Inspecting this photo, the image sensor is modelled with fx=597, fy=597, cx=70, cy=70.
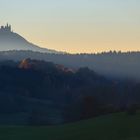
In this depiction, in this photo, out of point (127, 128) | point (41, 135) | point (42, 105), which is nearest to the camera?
point (127, 128)

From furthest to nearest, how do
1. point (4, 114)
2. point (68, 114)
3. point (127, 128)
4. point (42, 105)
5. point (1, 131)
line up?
point (42, 105)
point (4, 114)
point (68, 114)
point (1, 131)
point (127, 128)

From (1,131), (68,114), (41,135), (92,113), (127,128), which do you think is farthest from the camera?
(68,114)

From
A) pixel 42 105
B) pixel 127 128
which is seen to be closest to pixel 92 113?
pixel 127 128

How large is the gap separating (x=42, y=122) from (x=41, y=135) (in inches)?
1699

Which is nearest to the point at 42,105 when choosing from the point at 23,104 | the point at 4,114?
the point at 23,104

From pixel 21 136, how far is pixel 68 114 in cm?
4468

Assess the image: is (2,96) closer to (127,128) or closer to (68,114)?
(68,114)

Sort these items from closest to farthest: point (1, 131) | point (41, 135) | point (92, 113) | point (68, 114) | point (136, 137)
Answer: point (136, 137), point (41, 135), point (1, 131), point (92, 113), point (68, 114)

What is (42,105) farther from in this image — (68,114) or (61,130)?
(61,130)

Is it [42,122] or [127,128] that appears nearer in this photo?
[127,128]

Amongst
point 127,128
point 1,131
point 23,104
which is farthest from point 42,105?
point 127,128

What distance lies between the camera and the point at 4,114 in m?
162

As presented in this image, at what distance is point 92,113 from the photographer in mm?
103000

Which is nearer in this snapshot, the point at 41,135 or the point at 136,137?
the point at 136,137
